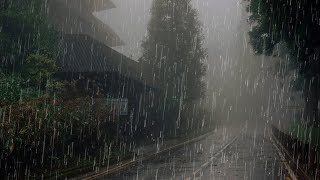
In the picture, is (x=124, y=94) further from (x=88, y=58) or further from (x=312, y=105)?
(x=312, y=105)

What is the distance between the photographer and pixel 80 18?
34688 millimetres

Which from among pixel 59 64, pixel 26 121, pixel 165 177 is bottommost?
pixel 165 177

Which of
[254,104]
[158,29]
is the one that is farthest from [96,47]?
[254,104]

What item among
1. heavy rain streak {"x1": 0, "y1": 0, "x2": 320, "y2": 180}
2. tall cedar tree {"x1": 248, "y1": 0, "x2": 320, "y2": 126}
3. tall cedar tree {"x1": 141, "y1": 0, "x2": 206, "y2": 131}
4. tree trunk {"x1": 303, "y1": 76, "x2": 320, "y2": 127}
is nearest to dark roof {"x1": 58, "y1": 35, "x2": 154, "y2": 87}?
heavy rain streak {"x1": 0, "y1": 0, "x2": 320, "y2": 180}

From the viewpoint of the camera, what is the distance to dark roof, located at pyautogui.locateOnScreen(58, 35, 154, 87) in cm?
2533

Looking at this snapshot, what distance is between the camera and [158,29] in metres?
45.2

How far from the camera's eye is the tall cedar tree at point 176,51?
142 ft

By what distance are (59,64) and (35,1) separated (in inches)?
165

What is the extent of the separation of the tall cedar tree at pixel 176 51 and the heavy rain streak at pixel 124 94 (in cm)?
11

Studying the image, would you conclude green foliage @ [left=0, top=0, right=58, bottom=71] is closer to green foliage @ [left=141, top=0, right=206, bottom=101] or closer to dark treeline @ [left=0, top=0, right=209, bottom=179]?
dark treeline @ [left=0, top=0, right=209, bottom=179]

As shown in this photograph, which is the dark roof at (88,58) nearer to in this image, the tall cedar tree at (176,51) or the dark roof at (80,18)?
the dark roof at (80,18)

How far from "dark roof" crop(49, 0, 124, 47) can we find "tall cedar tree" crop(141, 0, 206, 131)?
5436 millimetres

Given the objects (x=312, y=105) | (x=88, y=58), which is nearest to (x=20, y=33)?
(x=88, y=58)

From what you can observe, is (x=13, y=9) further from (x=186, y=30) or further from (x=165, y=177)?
(x=186, y=30)
